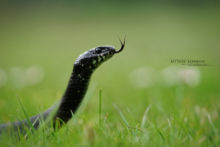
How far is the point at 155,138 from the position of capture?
1613 mm

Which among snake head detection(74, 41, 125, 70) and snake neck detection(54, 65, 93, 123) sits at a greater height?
snake head detection(74, 41, 125, 70)

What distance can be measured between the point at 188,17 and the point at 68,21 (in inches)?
261

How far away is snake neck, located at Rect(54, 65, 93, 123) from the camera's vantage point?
1.99 metres

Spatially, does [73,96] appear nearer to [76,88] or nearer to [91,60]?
[76,88]

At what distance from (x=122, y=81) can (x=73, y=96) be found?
350cm

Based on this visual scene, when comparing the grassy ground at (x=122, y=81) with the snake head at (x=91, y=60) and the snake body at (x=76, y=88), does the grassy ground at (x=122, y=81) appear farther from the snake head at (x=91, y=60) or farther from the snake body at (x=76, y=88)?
the snake head at (x=91, y=60)

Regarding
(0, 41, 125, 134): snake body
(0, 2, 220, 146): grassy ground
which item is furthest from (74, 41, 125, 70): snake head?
(0, 2, 220, 146): grassy ground

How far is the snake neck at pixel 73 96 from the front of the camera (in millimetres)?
1991

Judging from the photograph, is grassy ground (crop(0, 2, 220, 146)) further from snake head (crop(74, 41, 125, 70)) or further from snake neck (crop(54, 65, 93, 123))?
snake head (crop(74, 41, 125, 70))

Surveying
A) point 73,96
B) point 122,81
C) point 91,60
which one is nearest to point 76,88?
point 73,96

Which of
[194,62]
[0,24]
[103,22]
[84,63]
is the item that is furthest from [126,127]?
[0,24]

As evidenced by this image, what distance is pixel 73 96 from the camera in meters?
1.99

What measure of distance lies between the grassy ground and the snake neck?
60 mm

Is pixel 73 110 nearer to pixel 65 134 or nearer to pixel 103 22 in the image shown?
pixel 65 134
